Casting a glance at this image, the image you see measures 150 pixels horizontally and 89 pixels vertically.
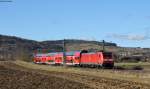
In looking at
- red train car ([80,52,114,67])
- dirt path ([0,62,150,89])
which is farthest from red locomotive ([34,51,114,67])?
dirt path ([0,62,150,89])

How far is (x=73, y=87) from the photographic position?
32.9 m

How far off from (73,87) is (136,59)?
10100 centimetres

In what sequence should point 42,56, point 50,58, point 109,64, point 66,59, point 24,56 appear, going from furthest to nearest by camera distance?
point 24,56 → point 42,56 → point 50,58 → point 66,59 → point 109,64

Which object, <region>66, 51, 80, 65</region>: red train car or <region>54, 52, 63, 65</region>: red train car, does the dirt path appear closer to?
<region>66, 51, 80, 65</region>: red train car

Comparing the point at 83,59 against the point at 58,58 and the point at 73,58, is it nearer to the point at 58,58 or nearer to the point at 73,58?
the point at 73,58

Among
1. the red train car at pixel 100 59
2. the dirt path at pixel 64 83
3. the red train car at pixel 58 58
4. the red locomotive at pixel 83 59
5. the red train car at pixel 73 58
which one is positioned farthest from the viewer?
the red train car at pixel 58 58

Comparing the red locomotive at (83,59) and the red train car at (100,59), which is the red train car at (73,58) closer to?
the red locomotive at (83,59)

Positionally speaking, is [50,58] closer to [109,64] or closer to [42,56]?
[42,56]

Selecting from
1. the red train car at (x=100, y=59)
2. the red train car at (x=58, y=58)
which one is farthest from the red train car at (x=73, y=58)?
the red train car at (x=100, y=59)

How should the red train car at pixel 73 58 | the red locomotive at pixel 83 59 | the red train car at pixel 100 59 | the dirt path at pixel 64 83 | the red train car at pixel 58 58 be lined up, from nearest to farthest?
1. the dirt path at pixel 64 83
2. the red train car at pixel 100 59
3. the red locomotive at pixel 83 59
4. the red train car at pixel 73 58
5. the red train car at pixel 58 58

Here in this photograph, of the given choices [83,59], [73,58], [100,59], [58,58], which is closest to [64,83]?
[100,59]

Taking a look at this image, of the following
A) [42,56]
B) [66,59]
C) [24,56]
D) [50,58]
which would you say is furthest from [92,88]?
[24,56]

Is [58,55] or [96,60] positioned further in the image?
[58,55]

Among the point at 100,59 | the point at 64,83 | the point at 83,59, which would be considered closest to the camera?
the point at 64,83
